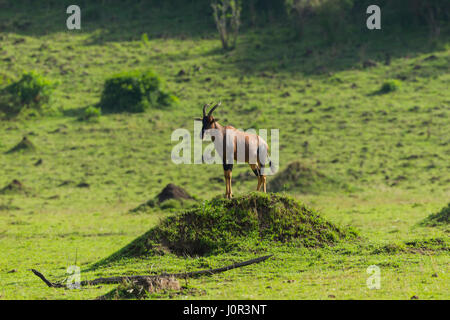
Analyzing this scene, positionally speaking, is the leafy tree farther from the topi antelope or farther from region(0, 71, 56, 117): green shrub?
the topi antelope

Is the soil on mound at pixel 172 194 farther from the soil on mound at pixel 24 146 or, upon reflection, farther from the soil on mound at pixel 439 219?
the soil on mound at pixel 24 146

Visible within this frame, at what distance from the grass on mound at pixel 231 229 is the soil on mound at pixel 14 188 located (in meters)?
14.1

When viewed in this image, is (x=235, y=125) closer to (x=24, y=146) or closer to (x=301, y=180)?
(x=301, y=180)

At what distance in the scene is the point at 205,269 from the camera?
12102 millimetres

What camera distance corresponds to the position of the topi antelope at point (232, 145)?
12.2 metres

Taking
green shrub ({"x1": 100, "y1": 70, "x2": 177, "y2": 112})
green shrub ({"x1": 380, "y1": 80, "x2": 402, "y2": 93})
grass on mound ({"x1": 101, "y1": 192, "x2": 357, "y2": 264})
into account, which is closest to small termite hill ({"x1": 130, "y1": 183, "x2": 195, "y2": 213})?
grass on mound ({"x1": 101, "y1": 192, "x2": 357, "y2": 264})

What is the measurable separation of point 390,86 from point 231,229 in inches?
980

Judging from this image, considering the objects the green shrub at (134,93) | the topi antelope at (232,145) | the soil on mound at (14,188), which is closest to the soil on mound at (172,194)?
the soil on mound at (14,188)

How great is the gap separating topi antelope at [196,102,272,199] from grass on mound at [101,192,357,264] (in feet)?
2.70

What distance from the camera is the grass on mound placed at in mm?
13273

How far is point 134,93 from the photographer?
35.8 m
